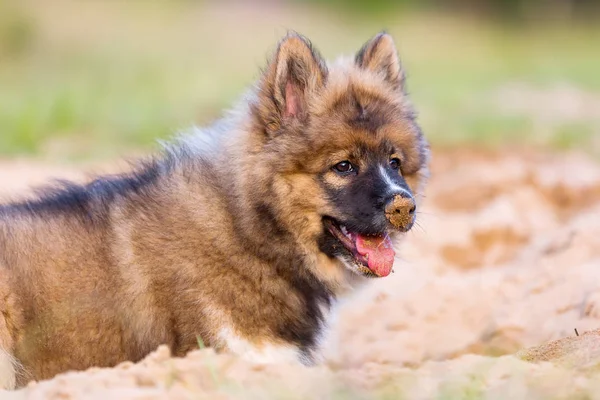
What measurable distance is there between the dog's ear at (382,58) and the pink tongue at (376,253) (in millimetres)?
1029

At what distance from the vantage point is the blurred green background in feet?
41.2

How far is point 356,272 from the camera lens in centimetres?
504

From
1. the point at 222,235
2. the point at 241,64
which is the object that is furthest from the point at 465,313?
the point at 241,64

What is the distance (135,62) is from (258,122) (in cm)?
1452

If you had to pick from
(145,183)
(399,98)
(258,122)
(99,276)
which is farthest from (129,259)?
(399,98)

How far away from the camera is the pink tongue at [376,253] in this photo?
16.4ft

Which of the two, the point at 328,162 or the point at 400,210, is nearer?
the point at 400,210

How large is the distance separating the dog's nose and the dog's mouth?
0.21m

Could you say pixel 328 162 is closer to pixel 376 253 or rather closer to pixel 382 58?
pixel 376 253

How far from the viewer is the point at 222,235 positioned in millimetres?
4883

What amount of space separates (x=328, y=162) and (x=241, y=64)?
15740 millimetres

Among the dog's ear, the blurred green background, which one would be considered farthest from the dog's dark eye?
the blurred green background

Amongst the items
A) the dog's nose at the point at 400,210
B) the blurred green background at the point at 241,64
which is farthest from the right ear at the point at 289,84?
the dog's nose at the point at 400,210

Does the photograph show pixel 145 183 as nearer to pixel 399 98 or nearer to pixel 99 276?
pixel 99 276
